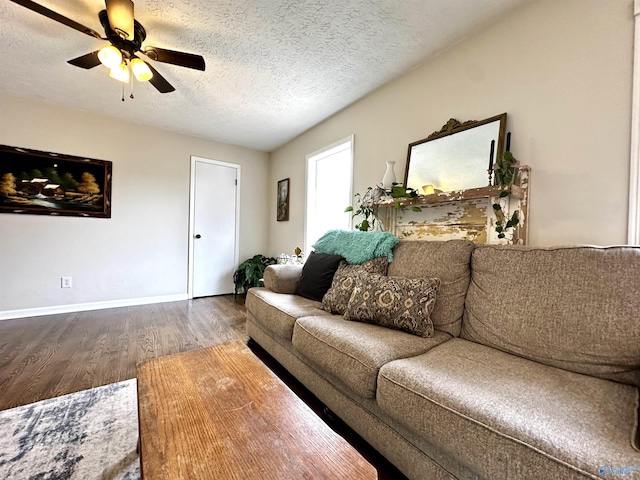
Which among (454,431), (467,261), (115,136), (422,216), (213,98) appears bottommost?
(454,431)

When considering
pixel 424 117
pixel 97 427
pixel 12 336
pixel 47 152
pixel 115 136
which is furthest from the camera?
pixel 115 136

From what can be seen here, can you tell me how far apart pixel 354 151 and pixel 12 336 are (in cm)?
370

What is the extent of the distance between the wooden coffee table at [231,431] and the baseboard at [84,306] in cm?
306

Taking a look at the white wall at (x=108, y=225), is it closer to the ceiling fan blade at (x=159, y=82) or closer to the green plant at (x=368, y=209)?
the ceiling fan blade at (x=159, y=82)

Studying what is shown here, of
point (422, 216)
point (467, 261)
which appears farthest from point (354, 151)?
point (467, 261)

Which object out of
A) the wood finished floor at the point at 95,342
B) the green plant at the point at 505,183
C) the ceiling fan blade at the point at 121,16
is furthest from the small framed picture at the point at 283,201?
the green plant at the point at 505,183

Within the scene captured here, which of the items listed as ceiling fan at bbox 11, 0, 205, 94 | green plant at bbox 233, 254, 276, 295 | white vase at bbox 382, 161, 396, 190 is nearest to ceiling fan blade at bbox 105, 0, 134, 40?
ceiling fan at bbox 11, 0, 205, 94

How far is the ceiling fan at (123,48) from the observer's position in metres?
1.56

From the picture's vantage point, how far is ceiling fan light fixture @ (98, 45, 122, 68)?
5.56ft

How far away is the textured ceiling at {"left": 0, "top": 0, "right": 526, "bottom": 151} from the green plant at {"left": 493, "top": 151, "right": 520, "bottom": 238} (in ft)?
3.18

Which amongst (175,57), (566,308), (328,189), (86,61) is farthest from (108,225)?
(566,308)

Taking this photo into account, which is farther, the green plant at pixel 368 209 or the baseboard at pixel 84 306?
the baseboard at pixel 84 306

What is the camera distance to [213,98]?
2898 millimetres

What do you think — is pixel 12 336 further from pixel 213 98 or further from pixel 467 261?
pixel 467 261
